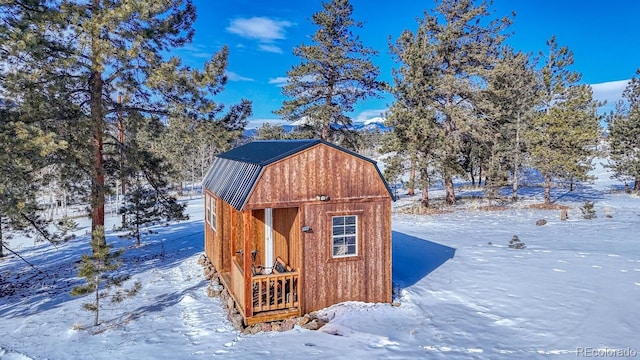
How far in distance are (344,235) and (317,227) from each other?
64 cm

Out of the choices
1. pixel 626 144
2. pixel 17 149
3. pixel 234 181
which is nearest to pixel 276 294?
pixel 234 181

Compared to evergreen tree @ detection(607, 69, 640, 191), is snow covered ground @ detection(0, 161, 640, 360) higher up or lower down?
lower down

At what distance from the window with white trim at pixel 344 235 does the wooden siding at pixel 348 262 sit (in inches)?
3.7

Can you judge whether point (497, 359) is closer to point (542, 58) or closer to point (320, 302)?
point (320, 302)

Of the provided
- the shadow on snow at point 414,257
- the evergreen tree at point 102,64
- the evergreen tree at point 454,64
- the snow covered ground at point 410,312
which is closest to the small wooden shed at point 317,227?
the snow covered ground at point 410,312

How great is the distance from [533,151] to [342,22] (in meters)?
12.7

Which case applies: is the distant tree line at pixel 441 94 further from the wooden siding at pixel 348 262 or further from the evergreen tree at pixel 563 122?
the wooden siding at pixel 348 262

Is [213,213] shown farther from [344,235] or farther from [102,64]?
→ [102,64]

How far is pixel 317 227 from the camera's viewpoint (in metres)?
7.95

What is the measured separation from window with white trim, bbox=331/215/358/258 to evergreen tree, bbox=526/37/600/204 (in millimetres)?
17254

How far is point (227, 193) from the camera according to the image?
8.65 m

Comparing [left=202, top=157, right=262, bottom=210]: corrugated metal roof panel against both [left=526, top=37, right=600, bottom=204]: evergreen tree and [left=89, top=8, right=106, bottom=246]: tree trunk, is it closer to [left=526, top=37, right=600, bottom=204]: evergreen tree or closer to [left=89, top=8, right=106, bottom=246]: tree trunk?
[left=89, top=8, right=106, bottom=246]: tree trunk

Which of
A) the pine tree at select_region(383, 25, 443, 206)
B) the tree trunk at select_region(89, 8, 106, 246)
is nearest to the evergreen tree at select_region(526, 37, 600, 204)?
the pine tree at select_region(383, 25, 443, 206)

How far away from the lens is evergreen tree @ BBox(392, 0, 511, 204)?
66.4ft
